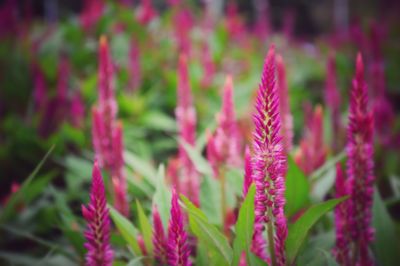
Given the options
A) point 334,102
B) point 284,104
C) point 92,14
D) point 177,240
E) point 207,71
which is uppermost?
point 92,14

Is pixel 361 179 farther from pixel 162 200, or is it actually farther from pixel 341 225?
pixel 162 200

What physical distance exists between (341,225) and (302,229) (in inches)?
6.4

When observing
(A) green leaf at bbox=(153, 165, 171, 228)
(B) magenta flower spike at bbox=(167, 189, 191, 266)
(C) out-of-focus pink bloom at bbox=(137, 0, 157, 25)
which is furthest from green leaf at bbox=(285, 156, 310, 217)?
(C) out-of-focus pink bloom at bbox=(137, 0, 157, 25)

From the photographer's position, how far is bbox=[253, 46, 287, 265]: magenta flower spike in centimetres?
78

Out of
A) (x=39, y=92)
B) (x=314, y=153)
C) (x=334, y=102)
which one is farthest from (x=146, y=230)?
(x=39, y=92)

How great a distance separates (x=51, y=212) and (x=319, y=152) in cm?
123

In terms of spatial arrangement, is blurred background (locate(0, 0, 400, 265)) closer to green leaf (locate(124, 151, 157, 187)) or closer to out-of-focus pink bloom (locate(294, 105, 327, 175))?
green leaf (locate(124, 151, 157, 187))

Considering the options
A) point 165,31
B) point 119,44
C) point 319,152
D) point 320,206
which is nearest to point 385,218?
point 320,206

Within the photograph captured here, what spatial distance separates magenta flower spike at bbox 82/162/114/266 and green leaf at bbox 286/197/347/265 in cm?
42

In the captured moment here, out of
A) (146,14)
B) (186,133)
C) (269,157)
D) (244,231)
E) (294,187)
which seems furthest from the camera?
(146,14)

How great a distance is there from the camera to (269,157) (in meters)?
0.82

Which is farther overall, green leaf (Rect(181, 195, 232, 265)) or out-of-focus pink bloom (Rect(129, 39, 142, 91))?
out-of-focus pink bloom (Rect(129, 39, 142, 91))

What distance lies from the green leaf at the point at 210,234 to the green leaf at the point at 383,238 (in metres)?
0.53

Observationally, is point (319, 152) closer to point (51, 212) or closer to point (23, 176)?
point (51, 212)
